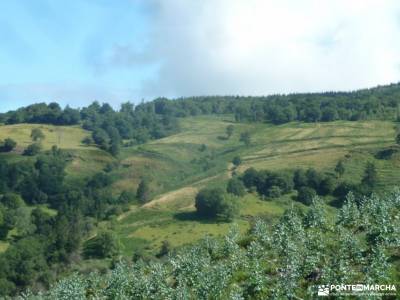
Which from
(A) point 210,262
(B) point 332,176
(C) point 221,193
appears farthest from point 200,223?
(A) point 210,262

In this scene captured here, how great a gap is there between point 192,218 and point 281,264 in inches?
5551

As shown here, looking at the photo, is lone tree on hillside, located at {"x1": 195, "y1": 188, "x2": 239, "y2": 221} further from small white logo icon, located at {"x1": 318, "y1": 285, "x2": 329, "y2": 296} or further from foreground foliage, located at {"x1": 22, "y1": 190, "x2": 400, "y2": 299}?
small white logo icon, located at {"x1": 318, "y1": 285, "x2": 329, "y2": 296}

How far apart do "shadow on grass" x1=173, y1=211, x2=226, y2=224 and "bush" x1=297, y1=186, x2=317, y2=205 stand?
27.3m

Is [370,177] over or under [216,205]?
over

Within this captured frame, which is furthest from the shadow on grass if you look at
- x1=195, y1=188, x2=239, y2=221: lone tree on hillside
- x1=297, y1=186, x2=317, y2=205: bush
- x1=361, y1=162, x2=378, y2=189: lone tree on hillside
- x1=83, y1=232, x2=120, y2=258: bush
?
x1=361, y1=162, x2=378, y2=189: lone tree on hillside

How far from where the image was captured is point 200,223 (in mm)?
177500

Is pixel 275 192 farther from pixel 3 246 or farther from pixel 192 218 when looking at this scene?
pixel 3 246

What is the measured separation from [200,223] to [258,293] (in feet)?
450

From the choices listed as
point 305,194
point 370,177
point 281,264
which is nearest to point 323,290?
point 281,264

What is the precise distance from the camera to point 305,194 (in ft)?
615

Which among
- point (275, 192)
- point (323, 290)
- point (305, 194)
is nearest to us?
point (323, 290)

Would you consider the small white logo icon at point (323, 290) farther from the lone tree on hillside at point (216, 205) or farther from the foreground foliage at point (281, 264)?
the lone tree on hillside at point (216, 205)

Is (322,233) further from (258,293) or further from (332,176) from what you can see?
(332,176)

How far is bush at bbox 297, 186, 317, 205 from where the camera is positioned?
185 meters
